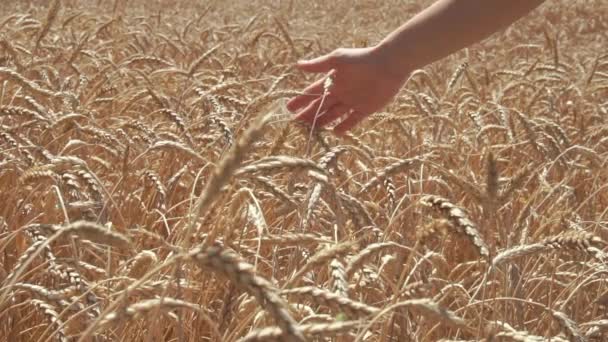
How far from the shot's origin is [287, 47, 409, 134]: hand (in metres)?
1.70

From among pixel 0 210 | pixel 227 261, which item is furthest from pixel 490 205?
pixel 0 210

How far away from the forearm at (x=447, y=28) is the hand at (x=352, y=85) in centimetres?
3

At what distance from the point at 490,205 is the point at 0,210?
125 centimetres

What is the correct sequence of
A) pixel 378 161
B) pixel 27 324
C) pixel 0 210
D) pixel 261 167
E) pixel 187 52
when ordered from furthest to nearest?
1. pixel 187 52
2. pixel 378 161
3. pixel 0 210
4. pixel 27 324
5. pixel 261 167

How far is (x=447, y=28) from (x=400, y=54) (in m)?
0.11

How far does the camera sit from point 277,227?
6.56 feet

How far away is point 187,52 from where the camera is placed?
17.3 feet

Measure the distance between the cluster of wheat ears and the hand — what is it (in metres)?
0.11

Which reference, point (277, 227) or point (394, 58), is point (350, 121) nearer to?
point (394, 58)

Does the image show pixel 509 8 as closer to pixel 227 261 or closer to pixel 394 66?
pixel 394 66

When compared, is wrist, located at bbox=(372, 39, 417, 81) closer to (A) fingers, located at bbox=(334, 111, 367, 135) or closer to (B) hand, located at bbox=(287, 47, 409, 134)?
(B) hand, located at bbox=(287, 47, 409, 134)

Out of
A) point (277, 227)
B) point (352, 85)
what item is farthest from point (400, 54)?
point (277, 227)

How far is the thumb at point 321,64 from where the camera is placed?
69.2 inches

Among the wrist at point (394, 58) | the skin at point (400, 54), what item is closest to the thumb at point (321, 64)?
the skin at point (400, 54)
